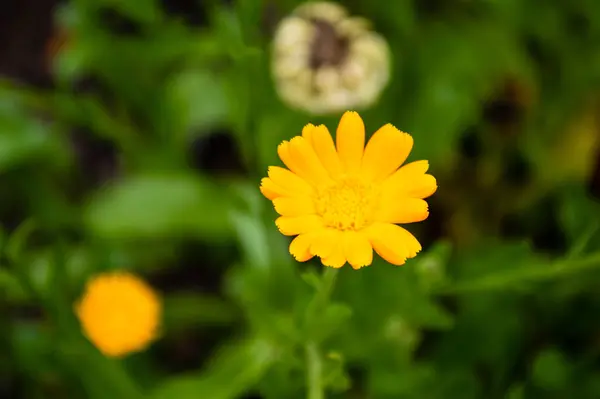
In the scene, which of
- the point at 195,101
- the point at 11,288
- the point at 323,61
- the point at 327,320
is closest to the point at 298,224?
the point at 327,320

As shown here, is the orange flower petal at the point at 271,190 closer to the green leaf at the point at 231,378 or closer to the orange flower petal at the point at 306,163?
the orange flower petal at the point at 306,163

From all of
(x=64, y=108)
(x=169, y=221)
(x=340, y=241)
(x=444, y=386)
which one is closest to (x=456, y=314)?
(x=444, y=386)

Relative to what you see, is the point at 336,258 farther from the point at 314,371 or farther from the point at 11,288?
the point at 11,288

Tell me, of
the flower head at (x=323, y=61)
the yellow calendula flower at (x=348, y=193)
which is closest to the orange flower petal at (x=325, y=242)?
the yellow calendula flower at (x=348, y=193)

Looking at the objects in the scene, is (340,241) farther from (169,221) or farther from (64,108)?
(64,108)

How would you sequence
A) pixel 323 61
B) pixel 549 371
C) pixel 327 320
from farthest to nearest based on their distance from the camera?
pixel 323 61 < pixel 549 371 < pixel 327 320

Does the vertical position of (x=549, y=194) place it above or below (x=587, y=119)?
below

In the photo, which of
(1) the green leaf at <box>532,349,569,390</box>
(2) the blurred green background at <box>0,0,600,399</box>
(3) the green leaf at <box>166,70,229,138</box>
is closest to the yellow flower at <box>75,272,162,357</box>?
(2) the blurred green background at <box>0,0,600,399</box>
